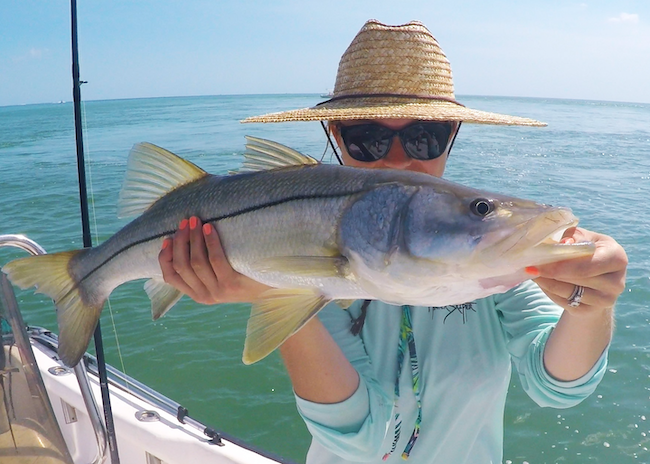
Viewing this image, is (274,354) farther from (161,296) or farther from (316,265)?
(316,265)

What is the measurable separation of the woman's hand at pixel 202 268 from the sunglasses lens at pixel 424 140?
2.58 feet

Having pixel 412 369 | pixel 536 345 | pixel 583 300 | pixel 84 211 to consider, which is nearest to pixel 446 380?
pixel 412 369

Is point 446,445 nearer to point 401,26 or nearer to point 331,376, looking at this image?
point 331,376

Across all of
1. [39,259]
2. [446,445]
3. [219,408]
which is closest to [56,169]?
[219,408]

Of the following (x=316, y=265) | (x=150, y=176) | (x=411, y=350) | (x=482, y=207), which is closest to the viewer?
(x=482, y=207)

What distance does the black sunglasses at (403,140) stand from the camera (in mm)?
1989

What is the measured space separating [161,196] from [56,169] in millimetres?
18031

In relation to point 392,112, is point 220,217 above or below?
below

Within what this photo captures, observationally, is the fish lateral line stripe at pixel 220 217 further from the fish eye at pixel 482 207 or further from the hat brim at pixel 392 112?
the hat brim at pixel 392 112

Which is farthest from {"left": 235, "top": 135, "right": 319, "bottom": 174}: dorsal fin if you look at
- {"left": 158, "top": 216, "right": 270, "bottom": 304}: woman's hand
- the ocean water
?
the ocean water

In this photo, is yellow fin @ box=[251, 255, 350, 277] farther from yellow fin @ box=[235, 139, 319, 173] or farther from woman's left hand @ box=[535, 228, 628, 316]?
woman's left hand @ box=[535, 228, 628, 316]

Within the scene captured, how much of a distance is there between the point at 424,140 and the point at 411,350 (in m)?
0.81

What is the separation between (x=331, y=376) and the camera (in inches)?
66.8

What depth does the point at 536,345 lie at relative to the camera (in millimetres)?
1718
